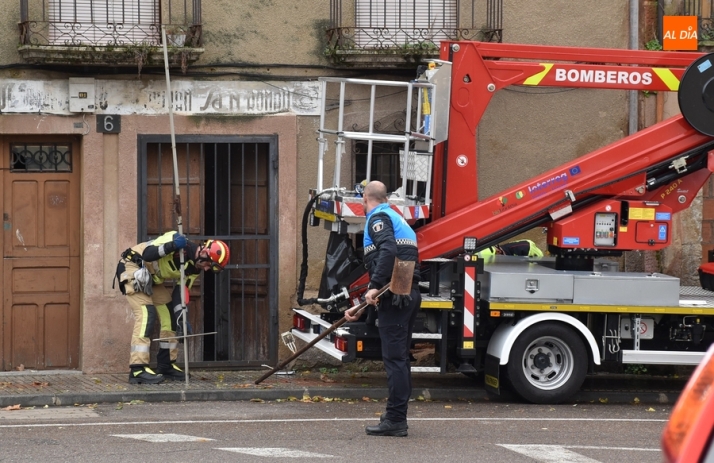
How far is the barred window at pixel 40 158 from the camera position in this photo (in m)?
12.0

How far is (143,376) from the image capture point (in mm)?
11008

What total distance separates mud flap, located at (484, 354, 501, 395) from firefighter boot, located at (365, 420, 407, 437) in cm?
209

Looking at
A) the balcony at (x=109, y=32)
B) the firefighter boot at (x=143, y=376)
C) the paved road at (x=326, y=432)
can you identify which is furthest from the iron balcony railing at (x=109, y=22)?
the paved road at (x=326, y=432)

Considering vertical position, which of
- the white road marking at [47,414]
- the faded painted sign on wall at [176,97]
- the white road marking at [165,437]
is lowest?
the white road marking at [47,414]

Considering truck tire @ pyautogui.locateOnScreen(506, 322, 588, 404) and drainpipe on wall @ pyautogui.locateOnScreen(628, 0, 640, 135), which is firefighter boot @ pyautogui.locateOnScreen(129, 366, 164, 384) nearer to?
truck tire @ pyautogui.locateOnScreen(506, 322, 588, 404)

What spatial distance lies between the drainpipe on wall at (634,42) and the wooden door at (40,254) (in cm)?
623

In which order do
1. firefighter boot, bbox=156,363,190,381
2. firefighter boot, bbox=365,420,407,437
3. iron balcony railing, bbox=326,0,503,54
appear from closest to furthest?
1. firefighter boot, bbox=365,420,407,437
2. firefighter boot, bbox=156,363,190,381
3. iron balcony railing, bbox=326,0,503,54

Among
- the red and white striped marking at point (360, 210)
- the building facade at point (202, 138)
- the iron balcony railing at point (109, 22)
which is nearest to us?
the red and white striped marking at point (360, 210)

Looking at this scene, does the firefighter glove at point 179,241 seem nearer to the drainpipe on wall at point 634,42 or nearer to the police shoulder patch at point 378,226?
the police shoulder patch at point 378,226

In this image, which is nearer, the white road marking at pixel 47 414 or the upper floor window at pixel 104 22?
the white road marking at pixel 47 414

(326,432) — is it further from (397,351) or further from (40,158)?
(40,158)

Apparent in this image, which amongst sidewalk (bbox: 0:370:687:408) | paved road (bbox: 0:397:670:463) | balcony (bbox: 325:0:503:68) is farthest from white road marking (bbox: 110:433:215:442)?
balcony (bbox: 325:0:503:68)

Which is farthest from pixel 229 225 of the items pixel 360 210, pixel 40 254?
pixel 360 210

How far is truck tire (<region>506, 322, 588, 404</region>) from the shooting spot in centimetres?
1010
